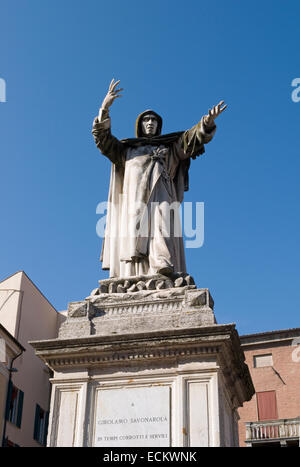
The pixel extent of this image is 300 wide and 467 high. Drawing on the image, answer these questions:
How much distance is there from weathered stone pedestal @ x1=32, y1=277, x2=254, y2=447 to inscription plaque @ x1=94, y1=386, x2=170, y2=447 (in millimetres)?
11

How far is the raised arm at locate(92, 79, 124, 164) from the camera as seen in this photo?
33.7 feet

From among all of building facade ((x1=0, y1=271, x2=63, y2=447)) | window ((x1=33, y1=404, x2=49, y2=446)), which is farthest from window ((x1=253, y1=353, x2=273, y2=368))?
window ((x1=33, y1=404, x2=49, y2=446))

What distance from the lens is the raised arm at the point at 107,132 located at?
10.3 m

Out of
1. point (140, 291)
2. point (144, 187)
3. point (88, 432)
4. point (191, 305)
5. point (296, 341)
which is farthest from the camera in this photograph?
point (296, 341)

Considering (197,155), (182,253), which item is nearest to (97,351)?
(182,253)

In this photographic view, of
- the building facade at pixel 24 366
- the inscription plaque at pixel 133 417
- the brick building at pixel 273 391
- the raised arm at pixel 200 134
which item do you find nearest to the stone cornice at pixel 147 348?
the inscription plaque at pixel 133 417

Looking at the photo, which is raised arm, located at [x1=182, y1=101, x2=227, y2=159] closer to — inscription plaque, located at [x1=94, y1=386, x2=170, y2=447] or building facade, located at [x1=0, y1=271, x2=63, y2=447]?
inscription plaque, located at [x1=94, y1=386, x2=170, y2=447]

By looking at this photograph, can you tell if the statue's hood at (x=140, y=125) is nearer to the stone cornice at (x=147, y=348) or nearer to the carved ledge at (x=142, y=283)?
the carved ledge at (x=142, y=283)

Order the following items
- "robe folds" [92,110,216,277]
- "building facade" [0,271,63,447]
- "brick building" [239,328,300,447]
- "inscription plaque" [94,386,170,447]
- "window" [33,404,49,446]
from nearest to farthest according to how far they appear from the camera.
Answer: "inscription plaque" [94,386,170,447] → "robe folds" [92,110,216,277] → "building facade" [0,271,63,447] → "window" [33,404,49,446] → "brick building" [239,328,300,447]

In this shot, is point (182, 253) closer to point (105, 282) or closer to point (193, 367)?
point (105, 282)

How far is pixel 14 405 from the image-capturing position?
27.4m

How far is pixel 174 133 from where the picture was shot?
10734 mm

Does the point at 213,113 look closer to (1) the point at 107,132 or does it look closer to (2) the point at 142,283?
(1) the point at 107,132
